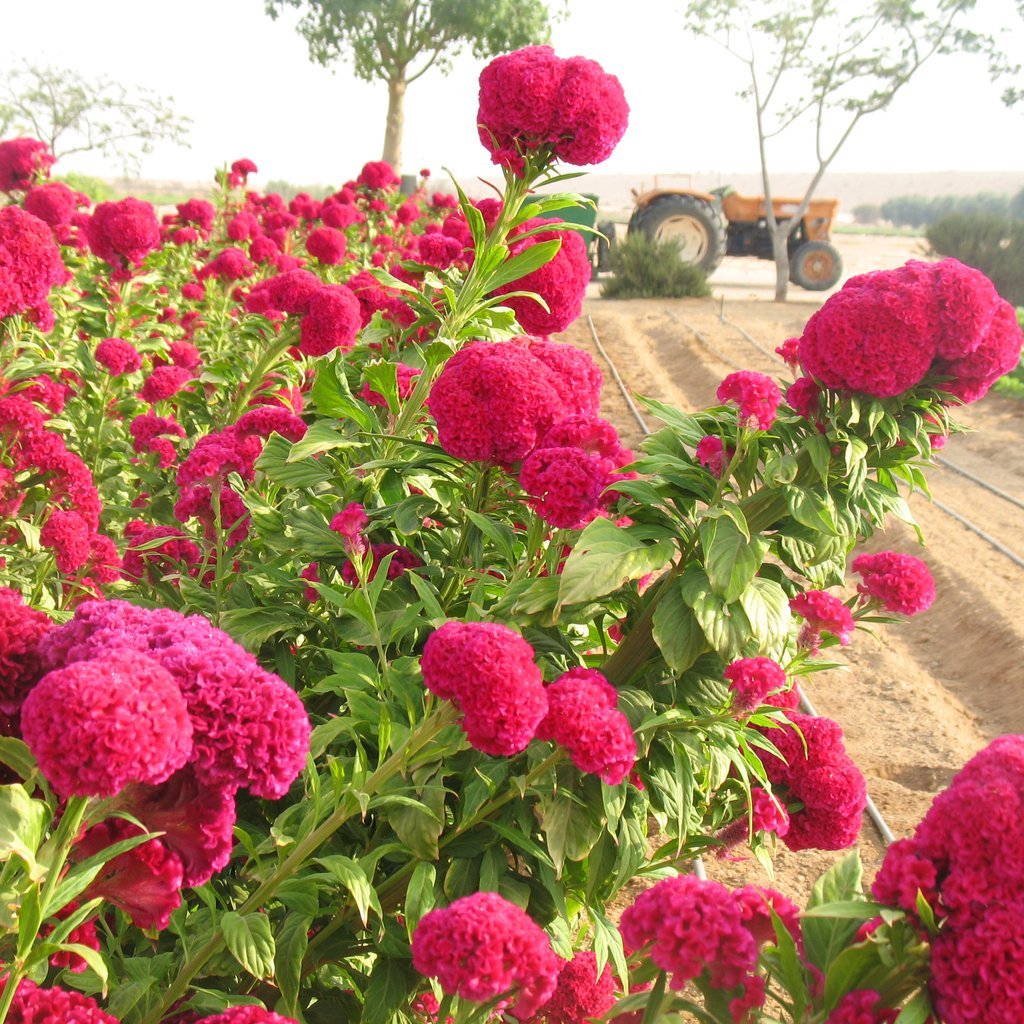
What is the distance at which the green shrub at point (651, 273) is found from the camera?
20.3 m

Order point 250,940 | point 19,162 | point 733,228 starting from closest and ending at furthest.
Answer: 1. point 250,940
2. point 19,162
3. point 733,228

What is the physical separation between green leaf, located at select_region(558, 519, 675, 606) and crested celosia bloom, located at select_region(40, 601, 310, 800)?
0.71m

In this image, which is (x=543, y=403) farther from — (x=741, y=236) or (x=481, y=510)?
(x=741, y=236)

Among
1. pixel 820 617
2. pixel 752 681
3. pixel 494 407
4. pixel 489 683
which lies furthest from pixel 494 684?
pixel 820 617

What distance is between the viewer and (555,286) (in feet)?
Result: 8.70

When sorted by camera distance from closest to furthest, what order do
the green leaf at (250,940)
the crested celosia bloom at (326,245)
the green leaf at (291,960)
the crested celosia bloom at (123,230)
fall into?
1. the green leaf at (250,940)
2. the green leaf at (291,960)
3. the crested celosia bloom at (123,230)
4. the crested celosia bloom at (326,245)

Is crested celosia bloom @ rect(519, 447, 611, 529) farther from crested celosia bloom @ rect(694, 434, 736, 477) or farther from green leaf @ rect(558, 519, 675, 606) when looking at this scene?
crested celosia bloom @ rect(694, 434, 736, 477)

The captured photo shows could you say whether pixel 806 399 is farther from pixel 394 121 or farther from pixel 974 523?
pixel 394 121

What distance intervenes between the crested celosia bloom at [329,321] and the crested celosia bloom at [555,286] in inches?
21.3

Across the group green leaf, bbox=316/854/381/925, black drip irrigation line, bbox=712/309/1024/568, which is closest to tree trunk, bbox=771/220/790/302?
black drip irrigation line, bbox=712/309/1024/568

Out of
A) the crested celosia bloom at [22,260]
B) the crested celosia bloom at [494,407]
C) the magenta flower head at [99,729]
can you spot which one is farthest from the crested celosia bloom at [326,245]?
the magenta flower head at [99,729]

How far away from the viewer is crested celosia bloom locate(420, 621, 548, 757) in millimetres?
1388

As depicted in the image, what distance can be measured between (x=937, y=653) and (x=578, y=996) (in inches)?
215

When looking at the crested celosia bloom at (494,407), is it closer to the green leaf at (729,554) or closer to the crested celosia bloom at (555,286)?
the green leaf at (729,554)
